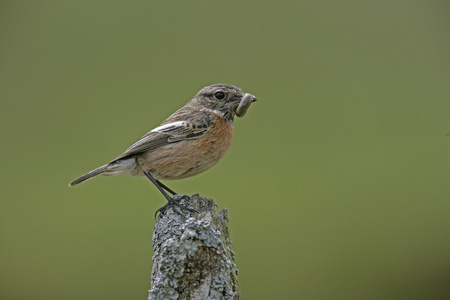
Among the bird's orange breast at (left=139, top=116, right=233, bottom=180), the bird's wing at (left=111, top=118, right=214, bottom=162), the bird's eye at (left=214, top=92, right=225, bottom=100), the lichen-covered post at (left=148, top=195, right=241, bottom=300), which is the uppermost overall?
the bird's eye at (left=214, top=92, right=225, bottom=100)

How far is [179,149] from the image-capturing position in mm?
3867

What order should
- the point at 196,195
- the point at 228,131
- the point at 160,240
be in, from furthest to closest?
the point at 228,131
the point at 196,195
the point at 160,240

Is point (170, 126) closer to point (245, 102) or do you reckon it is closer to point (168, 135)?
point (168, 135)

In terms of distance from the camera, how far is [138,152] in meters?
3.95

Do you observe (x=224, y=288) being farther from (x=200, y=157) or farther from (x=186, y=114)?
(x=186, y=114)

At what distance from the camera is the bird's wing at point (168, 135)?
12.9 ft

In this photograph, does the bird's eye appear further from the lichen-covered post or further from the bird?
the lichen-covered post

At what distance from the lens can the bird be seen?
3.86 meters

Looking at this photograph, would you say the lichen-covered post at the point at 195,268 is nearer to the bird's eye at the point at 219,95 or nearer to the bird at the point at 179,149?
the bird at the point at 179,149

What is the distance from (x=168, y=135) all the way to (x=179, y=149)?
0.20m

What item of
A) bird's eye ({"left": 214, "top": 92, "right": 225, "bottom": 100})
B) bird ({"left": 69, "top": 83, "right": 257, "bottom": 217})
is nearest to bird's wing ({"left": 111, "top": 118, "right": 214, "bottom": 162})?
bird ({"left": 69, "top": 83, "right": 257, "bottom": 217})

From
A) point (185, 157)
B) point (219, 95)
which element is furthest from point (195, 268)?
point (219, 95)

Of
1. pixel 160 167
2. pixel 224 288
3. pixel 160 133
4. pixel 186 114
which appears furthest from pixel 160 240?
pixel 186 114

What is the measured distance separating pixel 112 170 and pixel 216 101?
1172mm
